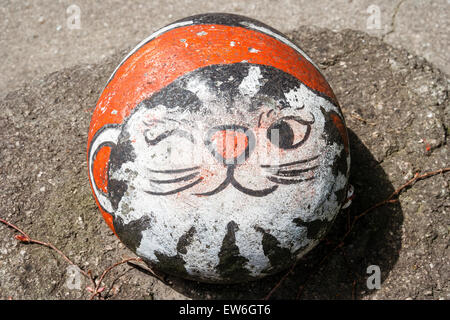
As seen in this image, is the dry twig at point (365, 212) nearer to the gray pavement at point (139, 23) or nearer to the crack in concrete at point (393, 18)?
the gray pavement at point (139, 23)

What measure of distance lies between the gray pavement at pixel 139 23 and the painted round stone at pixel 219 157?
163 cm

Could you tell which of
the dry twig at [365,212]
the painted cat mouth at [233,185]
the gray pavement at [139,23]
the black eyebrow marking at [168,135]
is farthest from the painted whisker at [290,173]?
the gray pavement at [139,23]

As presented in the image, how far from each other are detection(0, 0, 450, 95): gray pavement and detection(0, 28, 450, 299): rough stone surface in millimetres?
145

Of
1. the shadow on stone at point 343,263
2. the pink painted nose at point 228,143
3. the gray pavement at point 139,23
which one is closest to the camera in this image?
the pink painted nose at point 228,143

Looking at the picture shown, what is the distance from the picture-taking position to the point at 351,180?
306 centimetres

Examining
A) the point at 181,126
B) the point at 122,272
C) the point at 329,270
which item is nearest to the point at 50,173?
the point at 122,272

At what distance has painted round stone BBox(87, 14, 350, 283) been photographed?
2.01m

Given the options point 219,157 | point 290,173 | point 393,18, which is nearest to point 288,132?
point 290,173

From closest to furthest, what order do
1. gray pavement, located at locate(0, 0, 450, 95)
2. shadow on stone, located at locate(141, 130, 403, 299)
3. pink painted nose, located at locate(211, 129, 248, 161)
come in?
1. pink painted nose, located at locate(211, 129, 248, 161)
2. shadow on stone, located at locate(141, 130, 403, 299)
3. gray pavement, located at locate(0, 0, 450, 95)

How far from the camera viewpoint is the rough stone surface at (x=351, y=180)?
2.76 meters

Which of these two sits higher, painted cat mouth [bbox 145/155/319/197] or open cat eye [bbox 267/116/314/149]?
open cat eye [bbox 267/116/314/149]

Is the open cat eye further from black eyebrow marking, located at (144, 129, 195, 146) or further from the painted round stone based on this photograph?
black eyebrow marking, located at (144, 129, 195, 146)

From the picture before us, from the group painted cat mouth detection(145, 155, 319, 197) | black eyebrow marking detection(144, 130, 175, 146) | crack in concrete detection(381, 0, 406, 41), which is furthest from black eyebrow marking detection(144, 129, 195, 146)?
crack in concrete detection(381, 0, 406, 41)

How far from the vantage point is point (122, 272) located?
2.82 metres
